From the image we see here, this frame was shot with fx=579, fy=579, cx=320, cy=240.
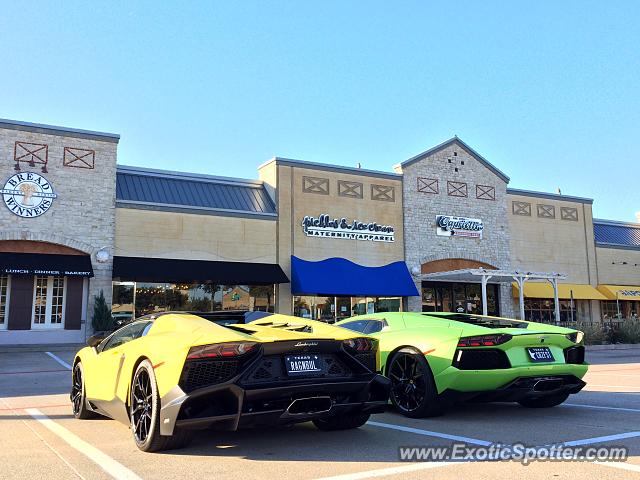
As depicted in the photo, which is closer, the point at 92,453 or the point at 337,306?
the point at 92,453

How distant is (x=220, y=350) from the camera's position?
185 inches

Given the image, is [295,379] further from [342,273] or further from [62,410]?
[342,273]

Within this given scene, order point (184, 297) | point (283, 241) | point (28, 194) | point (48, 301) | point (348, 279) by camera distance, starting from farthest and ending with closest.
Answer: point (348, 279)
point (283, 241)
point (184, 297)
point (48, 301)
point (28, 194)

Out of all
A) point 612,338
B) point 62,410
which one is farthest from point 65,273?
point 612,338

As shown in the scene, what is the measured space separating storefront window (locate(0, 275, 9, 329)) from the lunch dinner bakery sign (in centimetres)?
234

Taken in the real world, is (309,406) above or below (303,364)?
below

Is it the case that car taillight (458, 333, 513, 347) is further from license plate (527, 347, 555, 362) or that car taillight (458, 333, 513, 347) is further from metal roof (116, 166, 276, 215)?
metal roof (116, 166, 276, 215)

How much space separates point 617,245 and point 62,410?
32.9 meters

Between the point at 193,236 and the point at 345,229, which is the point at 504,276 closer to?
the point at 345,229

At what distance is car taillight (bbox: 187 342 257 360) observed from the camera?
15.3 feet

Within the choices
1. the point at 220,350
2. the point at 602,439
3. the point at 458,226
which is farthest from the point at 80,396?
the point at 458,226

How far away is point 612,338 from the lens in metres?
23.5

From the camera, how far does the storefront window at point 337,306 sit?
2461 cm

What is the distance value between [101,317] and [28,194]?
5083 millimetres
